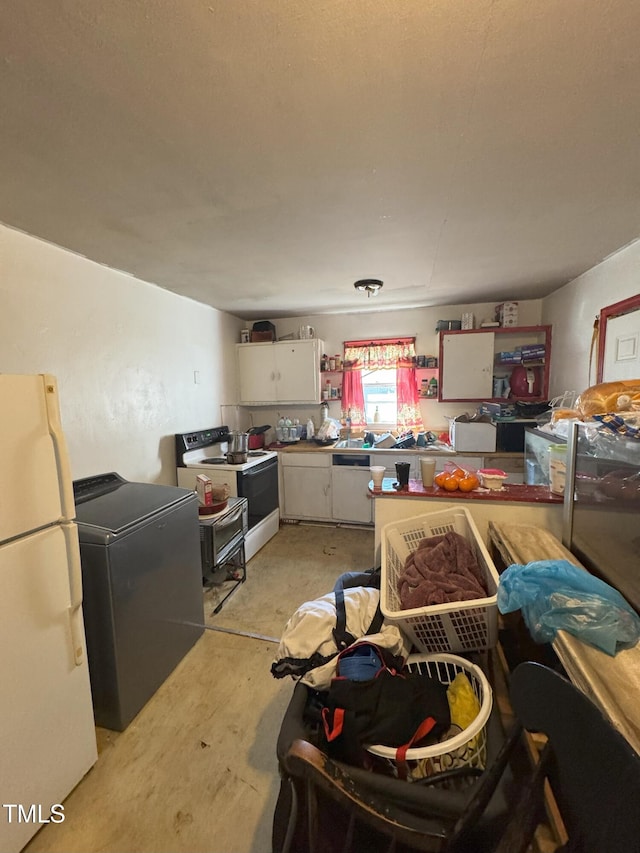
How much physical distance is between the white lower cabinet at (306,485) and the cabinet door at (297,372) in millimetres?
685

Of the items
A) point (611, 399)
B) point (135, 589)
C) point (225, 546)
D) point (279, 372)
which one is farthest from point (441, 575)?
point (279, 372)

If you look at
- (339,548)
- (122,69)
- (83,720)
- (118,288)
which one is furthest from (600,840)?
(118,288)

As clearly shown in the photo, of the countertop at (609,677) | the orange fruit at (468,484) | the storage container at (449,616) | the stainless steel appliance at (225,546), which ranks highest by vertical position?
the orange fruit at (468,484)

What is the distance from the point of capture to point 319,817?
2.56ft

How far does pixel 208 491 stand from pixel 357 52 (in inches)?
91.0

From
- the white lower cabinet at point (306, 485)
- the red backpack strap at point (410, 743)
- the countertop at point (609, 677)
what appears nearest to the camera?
the countertop at point (609, 677)

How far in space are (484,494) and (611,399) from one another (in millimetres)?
732

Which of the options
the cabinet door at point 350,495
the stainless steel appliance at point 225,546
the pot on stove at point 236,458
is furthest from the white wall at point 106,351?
the cabinet door at point 350,495

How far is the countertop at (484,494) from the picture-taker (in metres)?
1.78

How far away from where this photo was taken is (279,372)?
12.9 feet

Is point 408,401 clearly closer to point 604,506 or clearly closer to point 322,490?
point 322,490

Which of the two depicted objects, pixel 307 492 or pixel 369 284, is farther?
pixel 307 492

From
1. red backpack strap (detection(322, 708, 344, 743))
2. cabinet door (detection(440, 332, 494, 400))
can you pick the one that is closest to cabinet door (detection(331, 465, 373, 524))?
cabinet door (detection(440, 332, 494, 400))

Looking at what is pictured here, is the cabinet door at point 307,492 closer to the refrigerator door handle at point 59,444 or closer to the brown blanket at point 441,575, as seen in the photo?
the brown blanket at point 441,575
